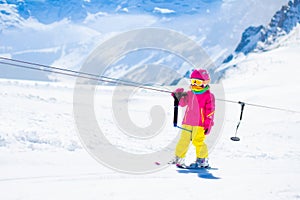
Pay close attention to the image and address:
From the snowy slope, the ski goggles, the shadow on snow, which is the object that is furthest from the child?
the snowy slope

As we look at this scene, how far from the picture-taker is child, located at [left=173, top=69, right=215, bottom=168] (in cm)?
771

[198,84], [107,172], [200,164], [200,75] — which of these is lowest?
[107,172]

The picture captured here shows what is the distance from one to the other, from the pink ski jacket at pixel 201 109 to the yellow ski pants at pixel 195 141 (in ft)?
0.35

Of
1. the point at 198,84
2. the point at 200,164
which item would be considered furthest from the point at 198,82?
the point at 200,164

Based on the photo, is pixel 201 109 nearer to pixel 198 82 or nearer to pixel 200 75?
pixel 198 82

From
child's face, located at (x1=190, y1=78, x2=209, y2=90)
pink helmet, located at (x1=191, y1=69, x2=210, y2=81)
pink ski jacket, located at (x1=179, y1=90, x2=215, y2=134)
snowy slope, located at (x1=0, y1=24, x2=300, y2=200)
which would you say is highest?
pink helmet, located at (x1=191, y1=69, x2=210, y2=81)

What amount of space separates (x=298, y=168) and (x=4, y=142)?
21.0 ft

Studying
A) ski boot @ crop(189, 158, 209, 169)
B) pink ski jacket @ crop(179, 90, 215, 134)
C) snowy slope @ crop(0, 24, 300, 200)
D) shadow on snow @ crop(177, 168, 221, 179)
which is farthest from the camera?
ski boot @ crop(189, 158, 209, 169)

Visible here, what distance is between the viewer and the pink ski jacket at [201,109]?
7699 millimetres

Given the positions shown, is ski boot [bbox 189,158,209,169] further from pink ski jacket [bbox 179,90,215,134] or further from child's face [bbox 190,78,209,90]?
child's face [bbox 190,78,209,90]

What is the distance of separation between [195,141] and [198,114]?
0.55m

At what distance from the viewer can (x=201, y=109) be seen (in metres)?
7.70

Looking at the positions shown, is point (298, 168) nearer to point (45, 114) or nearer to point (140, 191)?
point (140, 191)

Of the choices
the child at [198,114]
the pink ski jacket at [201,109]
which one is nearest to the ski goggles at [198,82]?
the child at [198,114]
